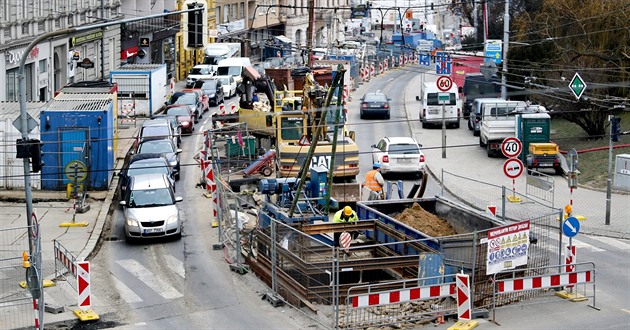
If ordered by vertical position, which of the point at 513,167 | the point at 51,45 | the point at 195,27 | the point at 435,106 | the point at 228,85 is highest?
the point at 195,27

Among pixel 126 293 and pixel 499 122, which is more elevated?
pixel 499 122

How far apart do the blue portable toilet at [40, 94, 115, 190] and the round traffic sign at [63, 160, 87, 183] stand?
5.2 inches

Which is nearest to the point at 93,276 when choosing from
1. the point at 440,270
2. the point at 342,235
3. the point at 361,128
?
the point at 342,235

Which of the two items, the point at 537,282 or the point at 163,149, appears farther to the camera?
the point at 163,149

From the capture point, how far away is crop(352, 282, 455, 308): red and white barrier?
21.0 m

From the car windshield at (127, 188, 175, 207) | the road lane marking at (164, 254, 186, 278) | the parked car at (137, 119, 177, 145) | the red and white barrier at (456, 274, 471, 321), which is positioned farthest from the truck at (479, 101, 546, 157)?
the red and white barrier at (456, 274, 471, 321)

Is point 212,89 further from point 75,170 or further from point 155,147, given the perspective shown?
point 75,170

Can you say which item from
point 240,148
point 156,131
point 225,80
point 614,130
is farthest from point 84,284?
point 225,80

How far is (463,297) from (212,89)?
39840 mm

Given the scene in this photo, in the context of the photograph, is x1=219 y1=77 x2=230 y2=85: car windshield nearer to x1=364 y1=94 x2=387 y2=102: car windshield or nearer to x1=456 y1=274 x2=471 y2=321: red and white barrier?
x1=364 y1=94 x2=387 y2=102: car windshield

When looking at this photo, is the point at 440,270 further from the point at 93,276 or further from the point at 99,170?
the point at 99,170

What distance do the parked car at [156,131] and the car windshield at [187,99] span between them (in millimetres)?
9695

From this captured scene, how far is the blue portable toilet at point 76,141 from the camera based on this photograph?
114ft

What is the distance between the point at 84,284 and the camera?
875 inches
